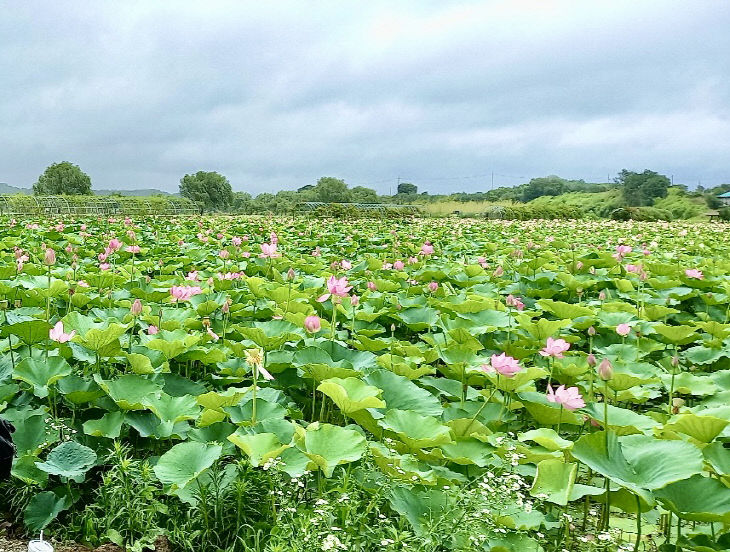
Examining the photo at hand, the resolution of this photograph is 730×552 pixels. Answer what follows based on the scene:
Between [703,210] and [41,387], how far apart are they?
32.5m

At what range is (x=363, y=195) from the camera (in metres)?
47.8

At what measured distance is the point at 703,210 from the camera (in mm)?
29250

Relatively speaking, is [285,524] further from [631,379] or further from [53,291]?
[53,291]

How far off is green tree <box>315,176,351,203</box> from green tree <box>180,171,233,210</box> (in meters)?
14.5

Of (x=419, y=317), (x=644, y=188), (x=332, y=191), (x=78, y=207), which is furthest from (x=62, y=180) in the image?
(x=419, y=317)

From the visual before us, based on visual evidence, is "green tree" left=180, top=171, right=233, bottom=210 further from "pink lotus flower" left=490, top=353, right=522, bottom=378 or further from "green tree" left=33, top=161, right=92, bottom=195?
"pink lotus flower" left=490, top=353, right=522, bottom=378

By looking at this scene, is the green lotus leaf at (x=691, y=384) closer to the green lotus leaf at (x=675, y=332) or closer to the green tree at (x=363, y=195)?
the green lotus leaf at (x=675, y=332)

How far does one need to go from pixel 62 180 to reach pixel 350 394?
5926 centimetres

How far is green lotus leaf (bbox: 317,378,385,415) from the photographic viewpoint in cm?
159

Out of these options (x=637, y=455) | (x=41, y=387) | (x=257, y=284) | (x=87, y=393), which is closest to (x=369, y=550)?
(x=637, y=455)

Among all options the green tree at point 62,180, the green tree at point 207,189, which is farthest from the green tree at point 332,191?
the green tree at point 62,180

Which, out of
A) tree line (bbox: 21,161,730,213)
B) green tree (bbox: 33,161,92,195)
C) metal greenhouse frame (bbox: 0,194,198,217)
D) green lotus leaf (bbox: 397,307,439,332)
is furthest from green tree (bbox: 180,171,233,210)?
green lotus leaf (bbox: 397,307,439,332)

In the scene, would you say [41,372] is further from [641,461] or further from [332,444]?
[641,461]

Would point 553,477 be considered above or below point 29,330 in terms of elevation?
below
